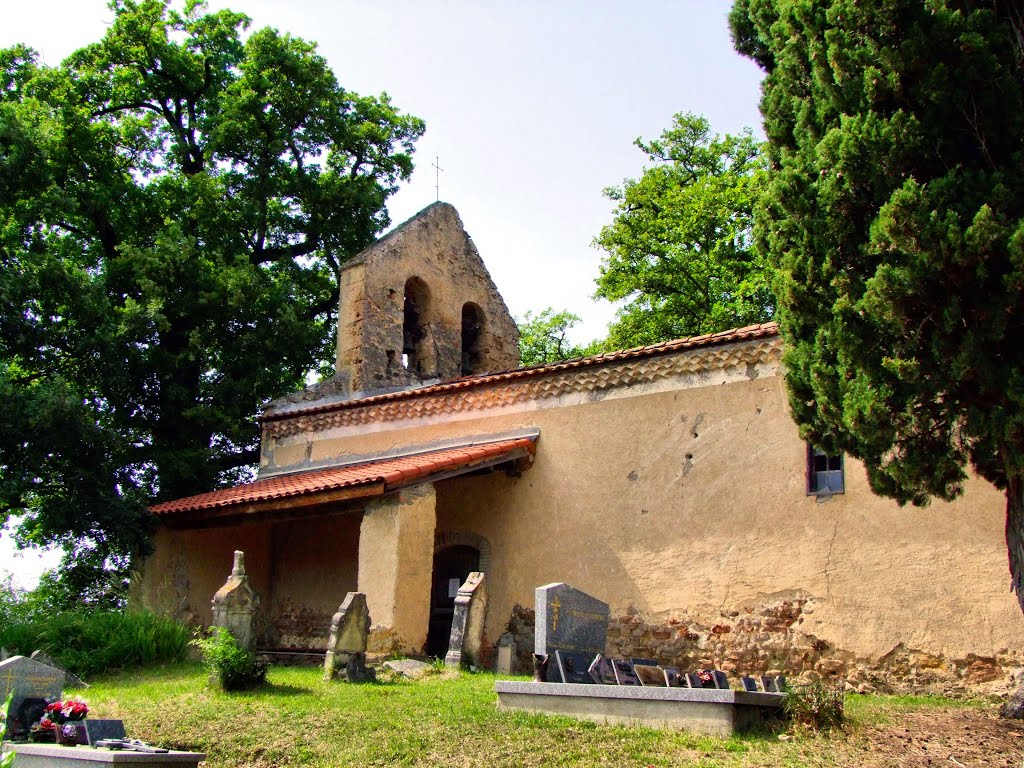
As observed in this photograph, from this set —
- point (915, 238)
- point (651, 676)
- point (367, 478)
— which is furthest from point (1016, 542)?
point (367, 478)

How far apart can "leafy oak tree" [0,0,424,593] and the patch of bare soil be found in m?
12.6

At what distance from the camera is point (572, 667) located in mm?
8977

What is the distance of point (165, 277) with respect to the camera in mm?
19000

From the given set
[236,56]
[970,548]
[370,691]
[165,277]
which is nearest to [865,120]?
[970,548]

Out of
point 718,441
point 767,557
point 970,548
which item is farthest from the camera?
point 718,441

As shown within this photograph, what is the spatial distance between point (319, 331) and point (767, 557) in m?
12.4

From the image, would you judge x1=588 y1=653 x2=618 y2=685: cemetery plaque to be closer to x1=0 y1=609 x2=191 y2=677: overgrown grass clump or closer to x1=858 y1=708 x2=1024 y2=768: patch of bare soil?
x1=858 y1=708 x2=1024 y2=768: patch of bare soil

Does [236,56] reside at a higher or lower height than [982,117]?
higher

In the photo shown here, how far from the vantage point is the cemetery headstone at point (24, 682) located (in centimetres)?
786

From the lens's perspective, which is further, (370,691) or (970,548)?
(970,548)

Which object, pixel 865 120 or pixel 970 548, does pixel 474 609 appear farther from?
pixel 865 120

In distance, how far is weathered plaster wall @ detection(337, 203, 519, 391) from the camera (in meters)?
Result: 19.2

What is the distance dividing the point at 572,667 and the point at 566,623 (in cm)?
72

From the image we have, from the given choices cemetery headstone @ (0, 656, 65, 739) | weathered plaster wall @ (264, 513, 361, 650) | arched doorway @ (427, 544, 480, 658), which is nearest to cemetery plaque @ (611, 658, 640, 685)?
cemetery headstone @ (0, 656, 65, 739)
